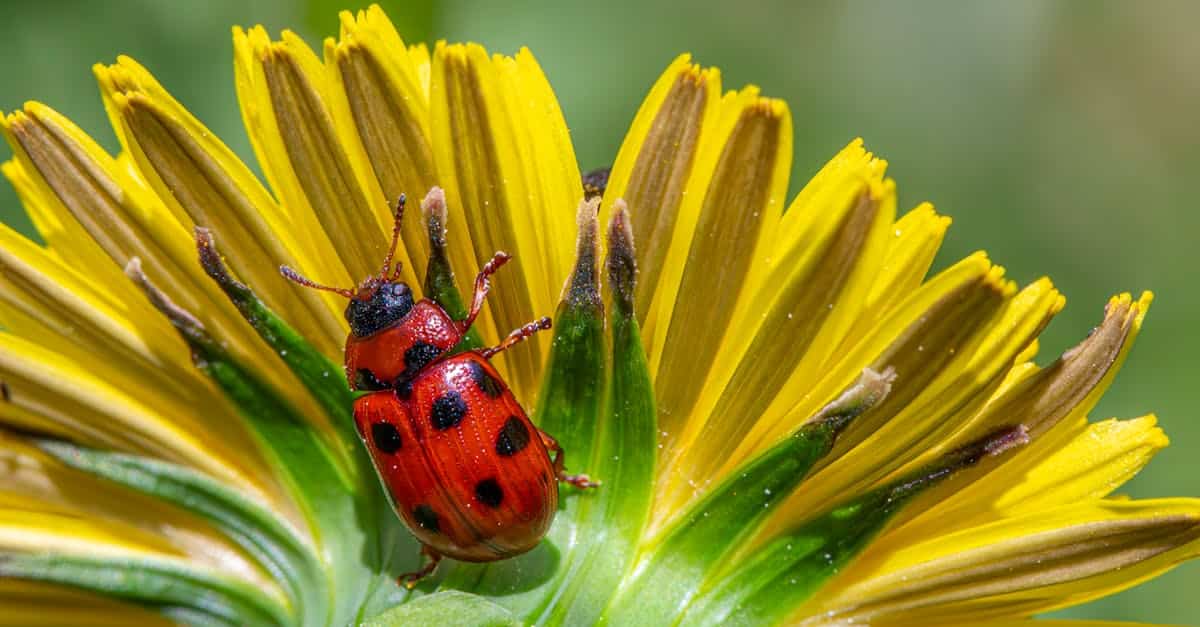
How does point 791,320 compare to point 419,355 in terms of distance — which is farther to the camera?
point 419,355

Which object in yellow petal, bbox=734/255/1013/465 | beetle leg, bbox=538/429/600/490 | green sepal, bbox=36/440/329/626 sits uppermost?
yellow petal, bbox=734/255/1013/465

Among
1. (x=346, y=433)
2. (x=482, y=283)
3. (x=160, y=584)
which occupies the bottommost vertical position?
(x=160, y=584)

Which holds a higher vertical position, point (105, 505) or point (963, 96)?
point (963, 96)

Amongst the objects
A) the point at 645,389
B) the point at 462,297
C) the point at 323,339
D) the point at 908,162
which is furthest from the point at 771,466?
the point at 908,162

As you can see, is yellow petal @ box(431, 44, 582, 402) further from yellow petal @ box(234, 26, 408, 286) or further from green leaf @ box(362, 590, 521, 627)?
green leaf @ box(362, 590, 521, 627)

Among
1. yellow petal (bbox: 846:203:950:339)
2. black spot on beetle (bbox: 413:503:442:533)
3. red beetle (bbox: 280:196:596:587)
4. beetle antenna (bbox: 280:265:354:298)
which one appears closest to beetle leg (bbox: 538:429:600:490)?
red beetle (bbox: 280:196:596:587)

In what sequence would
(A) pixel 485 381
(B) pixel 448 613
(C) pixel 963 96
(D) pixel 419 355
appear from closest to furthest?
(B) pixel 448 613, (A) pixel 485 381, (D) pixel 419 355, (C) pixel 963 96

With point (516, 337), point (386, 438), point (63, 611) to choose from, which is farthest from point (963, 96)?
point (63, 611)

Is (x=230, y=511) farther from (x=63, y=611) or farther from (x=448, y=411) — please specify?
(x=448, y=411)
